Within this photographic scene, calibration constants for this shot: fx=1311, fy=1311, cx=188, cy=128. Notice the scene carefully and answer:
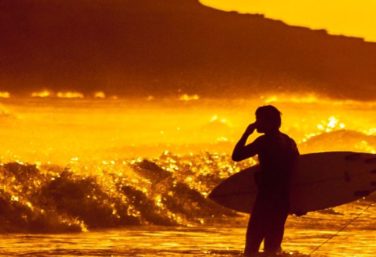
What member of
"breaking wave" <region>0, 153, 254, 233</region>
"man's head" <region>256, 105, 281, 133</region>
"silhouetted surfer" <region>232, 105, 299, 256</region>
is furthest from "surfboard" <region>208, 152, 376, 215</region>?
"breaking wave" <region>0, 153, 254, 233</region>

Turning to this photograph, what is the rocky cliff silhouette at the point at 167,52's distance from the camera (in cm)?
5838

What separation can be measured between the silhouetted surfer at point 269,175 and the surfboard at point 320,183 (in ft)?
3.07

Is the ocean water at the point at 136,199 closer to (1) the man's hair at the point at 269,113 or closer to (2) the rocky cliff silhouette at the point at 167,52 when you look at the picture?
(1) the man's hair at the point at 269,113

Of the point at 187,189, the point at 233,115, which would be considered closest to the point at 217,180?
the point at 187,189

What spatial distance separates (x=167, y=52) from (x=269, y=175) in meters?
55.1

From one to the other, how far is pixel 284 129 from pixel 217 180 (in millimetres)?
16884

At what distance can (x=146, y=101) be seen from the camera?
5553cm

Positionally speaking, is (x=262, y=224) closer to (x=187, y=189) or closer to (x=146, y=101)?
(x=187, y=189)

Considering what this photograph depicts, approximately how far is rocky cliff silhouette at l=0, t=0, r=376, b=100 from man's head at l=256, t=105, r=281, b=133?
4151 cm

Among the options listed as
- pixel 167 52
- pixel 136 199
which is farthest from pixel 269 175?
pixel 167 52

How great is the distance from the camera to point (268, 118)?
13.0 m

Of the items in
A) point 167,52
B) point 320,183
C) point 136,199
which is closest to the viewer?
point 320,183

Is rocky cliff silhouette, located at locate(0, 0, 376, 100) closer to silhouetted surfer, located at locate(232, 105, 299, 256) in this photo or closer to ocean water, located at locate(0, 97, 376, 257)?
ocean water, located at locate(0, 97, 376, 257)

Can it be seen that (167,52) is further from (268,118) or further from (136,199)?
(268,118)
